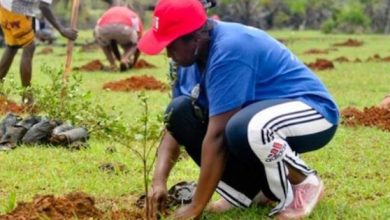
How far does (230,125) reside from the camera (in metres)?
3.98

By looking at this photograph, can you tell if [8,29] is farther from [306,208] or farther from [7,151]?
[306,208]

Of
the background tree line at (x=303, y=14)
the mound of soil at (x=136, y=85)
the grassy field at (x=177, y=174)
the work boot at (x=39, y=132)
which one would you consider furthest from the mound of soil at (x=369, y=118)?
the background tree line at (x=303, y=14)

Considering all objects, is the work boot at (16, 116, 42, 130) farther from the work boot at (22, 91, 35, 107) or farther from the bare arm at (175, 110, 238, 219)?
the bare arm at (175, 110, 238, 219)

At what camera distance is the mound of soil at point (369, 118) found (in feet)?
25.4

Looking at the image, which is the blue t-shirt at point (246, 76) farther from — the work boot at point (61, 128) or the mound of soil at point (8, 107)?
the mound of soil at point (8, 107)

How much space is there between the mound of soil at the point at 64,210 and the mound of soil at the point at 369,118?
12.5 feet

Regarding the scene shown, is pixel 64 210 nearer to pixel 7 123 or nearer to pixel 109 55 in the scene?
pixel 7 123

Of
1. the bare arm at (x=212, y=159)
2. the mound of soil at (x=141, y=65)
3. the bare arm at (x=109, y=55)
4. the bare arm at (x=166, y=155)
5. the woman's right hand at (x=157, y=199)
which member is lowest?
the mound of soil at (x=141, y=65)

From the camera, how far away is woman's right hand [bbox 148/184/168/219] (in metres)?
4.25

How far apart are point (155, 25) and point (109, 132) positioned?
40.3 inches

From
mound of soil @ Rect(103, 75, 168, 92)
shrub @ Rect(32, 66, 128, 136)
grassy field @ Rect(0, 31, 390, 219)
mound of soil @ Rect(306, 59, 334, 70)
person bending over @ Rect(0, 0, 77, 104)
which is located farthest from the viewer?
mound of soil @ Rect(306, 59, 334, 70)

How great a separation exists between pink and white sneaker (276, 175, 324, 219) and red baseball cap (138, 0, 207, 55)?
1.05 meters

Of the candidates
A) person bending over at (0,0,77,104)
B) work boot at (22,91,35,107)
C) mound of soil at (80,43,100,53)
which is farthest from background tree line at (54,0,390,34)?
work boot at (22,91,35,107)

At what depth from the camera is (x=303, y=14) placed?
4100 centimetres
